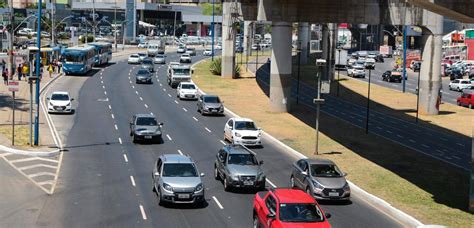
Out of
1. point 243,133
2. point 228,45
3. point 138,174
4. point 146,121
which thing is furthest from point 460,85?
point 138,174

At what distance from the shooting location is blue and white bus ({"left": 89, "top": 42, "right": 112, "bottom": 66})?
9549 cm

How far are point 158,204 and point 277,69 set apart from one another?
33.7 meters

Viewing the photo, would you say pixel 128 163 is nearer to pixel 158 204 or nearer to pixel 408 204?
pixel 158 204

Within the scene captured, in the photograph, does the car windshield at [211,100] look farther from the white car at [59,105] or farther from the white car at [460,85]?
the white car at [460,85]

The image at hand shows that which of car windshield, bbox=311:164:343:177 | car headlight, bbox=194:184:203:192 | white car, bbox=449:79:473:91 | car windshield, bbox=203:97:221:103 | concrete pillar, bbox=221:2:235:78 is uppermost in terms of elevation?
concrete pillar, bbox=221:2:235:78

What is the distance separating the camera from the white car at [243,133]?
42.0 meters

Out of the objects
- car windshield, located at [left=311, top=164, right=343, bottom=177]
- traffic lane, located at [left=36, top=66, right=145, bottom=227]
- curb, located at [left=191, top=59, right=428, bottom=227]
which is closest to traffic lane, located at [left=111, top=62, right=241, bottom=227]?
traffic lane, located at [left=36, top=66, right=145, bottom=227]

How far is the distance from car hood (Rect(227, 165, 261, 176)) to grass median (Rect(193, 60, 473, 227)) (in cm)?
508

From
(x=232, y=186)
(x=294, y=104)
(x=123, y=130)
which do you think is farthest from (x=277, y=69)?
(x=232, y=186)

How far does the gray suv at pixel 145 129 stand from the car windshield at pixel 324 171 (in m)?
14.6

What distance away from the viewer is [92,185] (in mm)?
30672

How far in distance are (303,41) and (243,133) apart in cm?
8610

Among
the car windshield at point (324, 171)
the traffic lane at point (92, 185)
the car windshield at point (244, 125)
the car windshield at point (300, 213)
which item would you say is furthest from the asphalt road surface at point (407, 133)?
the car windshield at point (300, 213)

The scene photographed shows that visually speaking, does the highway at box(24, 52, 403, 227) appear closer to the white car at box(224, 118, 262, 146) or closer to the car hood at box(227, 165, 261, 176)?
the white car at box(224, 118, 262, 146)
